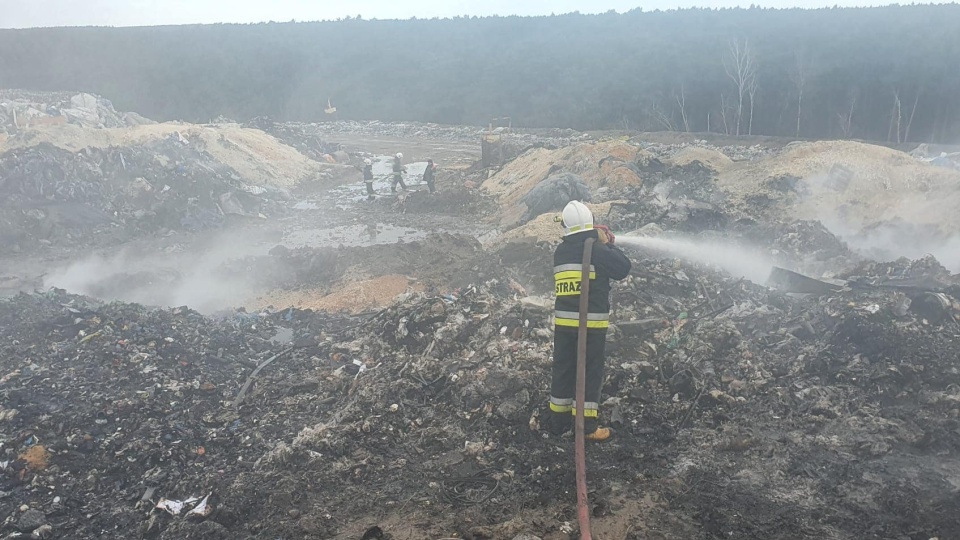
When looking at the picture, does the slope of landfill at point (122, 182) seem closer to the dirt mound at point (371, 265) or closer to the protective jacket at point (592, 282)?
the dirt mound at point (371, 265)

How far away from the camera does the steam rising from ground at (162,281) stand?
9891 mm

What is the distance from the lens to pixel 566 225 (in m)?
4.69

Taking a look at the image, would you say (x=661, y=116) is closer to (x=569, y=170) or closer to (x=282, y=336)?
(x=569, y=170)

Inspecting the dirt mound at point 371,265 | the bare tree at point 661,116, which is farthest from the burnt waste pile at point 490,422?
the bare tree at point 661,116

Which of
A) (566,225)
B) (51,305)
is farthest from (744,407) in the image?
(51,305)

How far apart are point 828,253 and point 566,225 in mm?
6551

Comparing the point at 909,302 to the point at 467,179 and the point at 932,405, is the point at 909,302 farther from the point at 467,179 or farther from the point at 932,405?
the point at 467,179

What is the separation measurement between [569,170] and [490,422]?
12.1 meters

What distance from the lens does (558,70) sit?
48156 millimetres

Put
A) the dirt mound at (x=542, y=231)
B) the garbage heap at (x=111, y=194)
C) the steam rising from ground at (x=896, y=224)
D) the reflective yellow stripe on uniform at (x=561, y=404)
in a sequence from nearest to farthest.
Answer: the reflective yellow stripe on uniform at (x=561, y=404)
the steam rising from ground at (x=896, y=224)
the dirt mound at (x=542, y=231)
the garbage heap at (x=111, y=194)

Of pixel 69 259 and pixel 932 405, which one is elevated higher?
pixel 932 405

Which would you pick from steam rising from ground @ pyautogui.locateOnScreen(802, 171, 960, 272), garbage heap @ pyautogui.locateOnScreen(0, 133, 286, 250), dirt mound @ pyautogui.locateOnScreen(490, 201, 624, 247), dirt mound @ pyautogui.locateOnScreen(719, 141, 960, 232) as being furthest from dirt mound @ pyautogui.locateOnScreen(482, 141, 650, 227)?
garbage heap @ pyautogui.locateOnScreen(0, 133, 286, 250)

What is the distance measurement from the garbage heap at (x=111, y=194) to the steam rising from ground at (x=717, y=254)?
1117 cm

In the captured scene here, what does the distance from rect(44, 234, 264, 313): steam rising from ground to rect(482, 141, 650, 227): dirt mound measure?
20.9 feet
